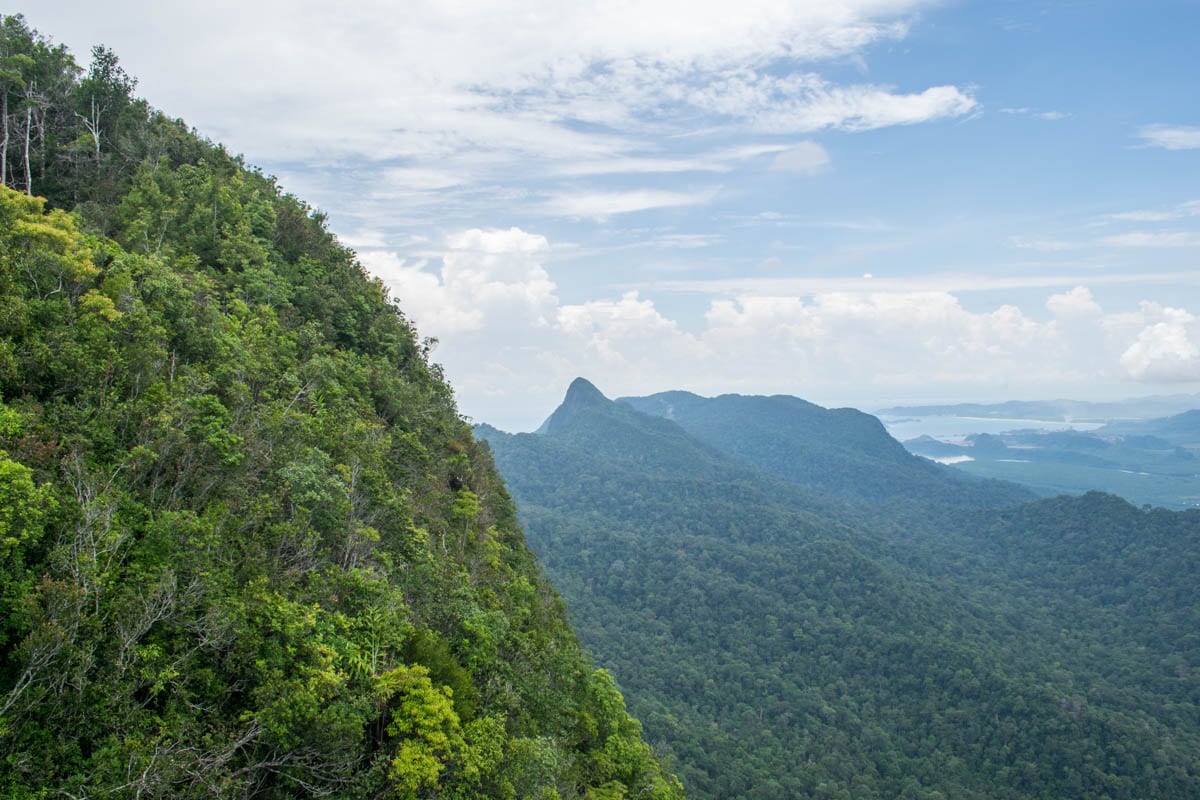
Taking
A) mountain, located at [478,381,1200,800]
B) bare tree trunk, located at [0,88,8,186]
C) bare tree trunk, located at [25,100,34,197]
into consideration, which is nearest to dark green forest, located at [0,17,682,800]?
bare tree trunk, located at [0,88,8,186]

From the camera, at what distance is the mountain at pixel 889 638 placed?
48.8 m

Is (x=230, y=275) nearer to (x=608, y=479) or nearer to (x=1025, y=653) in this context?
(x=1025, y=653)

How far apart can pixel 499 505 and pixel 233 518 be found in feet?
59.0

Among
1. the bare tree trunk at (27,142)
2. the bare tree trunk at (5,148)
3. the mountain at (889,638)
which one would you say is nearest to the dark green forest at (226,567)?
the bare tree trunk at (5,148)

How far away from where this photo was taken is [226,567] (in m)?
10.0

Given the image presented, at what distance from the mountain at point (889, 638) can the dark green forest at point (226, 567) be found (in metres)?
35.2

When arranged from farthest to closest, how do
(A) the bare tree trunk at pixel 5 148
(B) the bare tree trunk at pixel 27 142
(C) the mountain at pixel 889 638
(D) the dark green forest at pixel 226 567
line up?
(C) the mountain at pixel 889 638
(B) the bare tree trunk at pixel 27 142
(A) the bare tree trunk at pixel 5 148
(D) the dark green forest at pixel 226 567

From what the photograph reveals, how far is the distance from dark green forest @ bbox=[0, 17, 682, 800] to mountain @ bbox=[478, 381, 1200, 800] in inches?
1388

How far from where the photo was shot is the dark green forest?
7.63 metres

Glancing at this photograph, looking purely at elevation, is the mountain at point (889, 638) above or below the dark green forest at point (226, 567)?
below

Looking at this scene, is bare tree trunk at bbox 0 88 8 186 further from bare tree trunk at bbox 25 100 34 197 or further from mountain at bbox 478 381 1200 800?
mountain at bbox 478 381 1200 800

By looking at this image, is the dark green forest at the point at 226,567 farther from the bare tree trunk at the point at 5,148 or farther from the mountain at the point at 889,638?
the mountain at the point at 889,638

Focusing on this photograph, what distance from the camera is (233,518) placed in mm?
10867

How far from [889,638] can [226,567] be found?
245 feet
